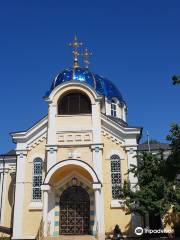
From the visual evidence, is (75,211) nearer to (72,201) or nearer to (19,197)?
(72,201)

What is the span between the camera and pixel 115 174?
71.5 ft

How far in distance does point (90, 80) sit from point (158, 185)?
50.7 feet

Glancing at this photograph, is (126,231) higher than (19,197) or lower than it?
lower

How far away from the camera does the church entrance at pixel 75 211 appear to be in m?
21.1

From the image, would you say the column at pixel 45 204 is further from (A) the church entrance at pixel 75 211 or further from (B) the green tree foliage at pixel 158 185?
(B) the green tree foliage at pixel 158 185

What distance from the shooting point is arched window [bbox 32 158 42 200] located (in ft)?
71.7

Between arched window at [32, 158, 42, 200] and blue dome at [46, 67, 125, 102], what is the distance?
31.4 feet

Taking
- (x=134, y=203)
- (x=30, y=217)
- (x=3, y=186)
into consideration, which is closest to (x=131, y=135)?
(x=134, y=203)

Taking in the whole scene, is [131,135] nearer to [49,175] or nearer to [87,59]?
[49,175]

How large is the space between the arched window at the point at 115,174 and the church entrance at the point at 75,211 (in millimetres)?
1750

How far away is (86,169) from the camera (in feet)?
68.0
